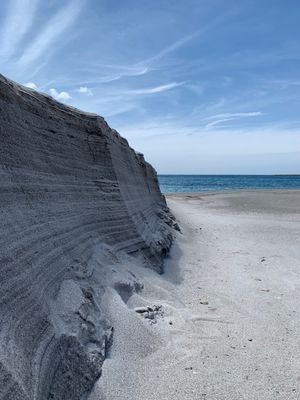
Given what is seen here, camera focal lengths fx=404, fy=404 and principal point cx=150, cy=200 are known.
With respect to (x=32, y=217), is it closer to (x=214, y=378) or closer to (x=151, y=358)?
(x=151, y=358)

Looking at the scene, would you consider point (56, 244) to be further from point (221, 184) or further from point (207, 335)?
point (221, 184)

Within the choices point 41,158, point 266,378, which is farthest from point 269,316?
point 41,158

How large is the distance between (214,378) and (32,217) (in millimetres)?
2393

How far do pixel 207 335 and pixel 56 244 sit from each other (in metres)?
2.02

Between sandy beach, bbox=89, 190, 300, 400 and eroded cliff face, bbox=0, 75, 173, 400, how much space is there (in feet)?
0.93

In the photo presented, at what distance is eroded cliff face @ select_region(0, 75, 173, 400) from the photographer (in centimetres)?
303

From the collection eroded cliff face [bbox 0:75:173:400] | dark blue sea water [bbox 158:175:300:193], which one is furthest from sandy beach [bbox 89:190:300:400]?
dark blue sea water [bbox 158:175:300:193]

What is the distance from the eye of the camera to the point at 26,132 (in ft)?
16.1

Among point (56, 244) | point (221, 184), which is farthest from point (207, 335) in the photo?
point (221, 184)

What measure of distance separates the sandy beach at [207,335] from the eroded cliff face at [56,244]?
283 mm

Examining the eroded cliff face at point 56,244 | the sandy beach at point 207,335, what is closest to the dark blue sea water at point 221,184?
the sandy beach at point 207,335

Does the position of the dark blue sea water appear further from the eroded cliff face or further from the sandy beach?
the eroded cliff face

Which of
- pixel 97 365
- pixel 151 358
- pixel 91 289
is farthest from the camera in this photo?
pixel 91 289

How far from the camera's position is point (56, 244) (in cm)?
447
